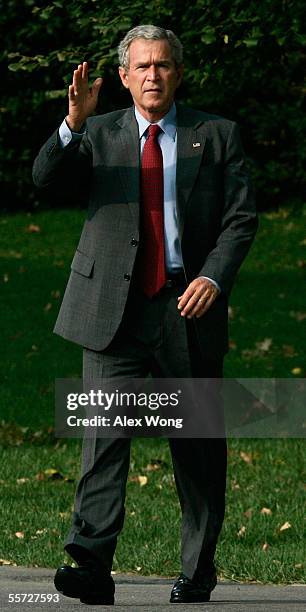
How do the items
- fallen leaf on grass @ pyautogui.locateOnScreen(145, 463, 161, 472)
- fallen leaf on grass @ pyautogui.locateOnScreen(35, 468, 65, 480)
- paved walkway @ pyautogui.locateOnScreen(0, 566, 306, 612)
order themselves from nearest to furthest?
paved walkway @ pyautogui.locateOnScreen(0, 566, 306, 612)
fallen leaf on grass @ pyautogui.locateOnScreen(35, 468, 65, 480)
fallen leaf on grass @ pyautogui.locateOnScreen(145, 463, 161, 472)

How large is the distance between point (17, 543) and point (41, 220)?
1499 cm

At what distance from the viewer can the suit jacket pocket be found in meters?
5.69

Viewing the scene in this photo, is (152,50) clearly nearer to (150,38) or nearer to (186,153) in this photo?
(150,38)

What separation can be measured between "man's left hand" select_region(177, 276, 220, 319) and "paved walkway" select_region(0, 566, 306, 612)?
1.09 meters

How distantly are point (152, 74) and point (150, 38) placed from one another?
0.13 meters

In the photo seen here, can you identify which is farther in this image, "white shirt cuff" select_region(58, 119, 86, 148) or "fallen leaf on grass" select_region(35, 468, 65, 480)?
"fallen leaf on grass" select_region(35, 468, 65, 480)

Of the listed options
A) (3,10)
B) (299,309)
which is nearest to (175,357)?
(299,309)

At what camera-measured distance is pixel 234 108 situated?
21906 mm

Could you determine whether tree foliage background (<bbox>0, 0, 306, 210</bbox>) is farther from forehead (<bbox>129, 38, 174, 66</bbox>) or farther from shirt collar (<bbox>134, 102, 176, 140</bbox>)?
forehead (<bbox>129, 38, 174, 66</bbox>)

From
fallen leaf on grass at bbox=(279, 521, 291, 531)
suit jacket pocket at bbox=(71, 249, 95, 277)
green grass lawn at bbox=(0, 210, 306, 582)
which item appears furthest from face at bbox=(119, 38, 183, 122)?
fallen leaf on grass at bbox=(279, 521, 291, 531)

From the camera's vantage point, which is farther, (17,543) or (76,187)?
(17,543)

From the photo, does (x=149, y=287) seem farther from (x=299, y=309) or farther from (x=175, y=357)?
(x=299, y=309)

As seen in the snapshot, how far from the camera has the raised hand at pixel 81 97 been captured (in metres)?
5.49

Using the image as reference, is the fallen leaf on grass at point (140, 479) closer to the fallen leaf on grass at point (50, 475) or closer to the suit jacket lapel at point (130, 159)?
the fallen leaf on grass at point (50, 475)
